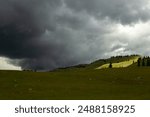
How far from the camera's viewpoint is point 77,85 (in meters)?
51.0

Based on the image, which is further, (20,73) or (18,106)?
(20,73)

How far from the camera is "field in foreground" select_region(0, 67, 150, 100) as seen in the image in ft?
143

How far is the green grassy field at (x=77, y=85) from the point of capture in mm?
43438

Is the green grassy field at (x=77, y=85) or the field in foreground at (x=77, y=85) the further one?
the field in foreground at (x=77, y=85)

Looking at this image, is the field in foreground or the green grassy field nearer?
the green grassy field

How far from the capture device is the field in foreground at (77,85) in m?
43.7

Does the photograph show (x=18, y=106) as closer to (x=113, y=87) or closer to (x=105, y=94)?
(x=105, y=94)

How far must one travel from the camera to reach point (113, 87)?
49.5m

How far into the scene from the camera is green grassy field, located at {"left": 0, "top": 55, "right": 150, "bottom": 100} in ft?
143

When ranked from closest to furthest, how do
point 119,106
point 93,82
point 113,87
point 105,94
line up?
point 119,106
point 105,94
point 113,87
point 93,82

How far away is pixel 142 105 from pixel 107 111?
180 inches

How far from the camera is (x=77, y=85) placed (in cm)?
5100

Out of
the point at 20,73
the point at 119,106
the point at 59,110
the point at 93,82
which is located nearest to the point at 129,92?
the point at 93,82

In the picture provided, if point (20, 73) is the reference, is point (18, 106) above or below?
below
